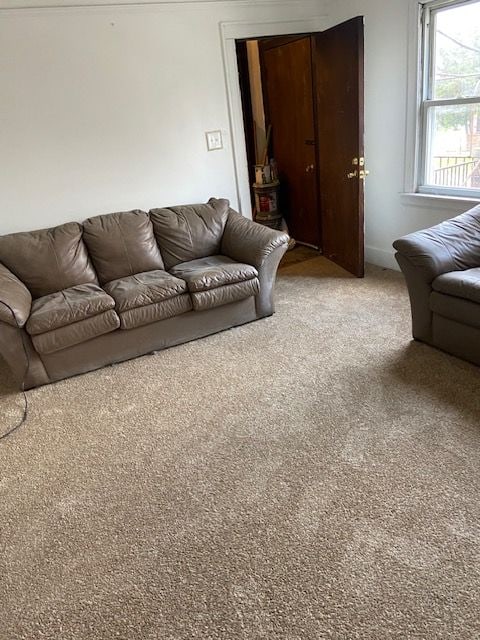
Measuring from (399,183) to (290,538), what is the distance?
10.7ft

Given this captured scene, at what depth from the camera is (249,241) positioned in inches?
139

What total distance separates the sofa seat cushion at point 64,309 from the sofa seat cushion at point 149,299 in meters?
0.09

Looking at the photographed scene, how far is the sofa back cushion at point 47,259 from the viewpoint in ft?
10.7

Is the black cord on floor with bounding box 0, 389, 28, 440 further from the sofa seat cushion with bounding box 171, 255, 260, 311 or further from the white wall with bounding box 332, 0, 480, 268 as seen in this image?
the white wall with bounding box 332, 0, 480, 268

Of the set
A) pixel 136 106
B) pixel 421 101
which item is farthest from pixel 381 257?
pixel 136 106

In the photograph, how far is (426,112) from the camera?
371 cm

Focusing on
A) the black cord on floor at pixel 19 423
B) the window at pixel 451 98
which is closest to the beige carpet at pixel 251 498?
the black cord on floor at pixel 19 423

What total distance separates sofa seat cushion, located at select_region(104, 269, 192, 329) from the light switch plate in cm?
Result: 146

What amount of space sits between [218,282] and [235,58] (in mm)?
2062

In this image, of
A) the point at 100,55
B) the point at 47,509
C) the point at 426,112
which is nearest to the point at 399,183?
the point at 426,112

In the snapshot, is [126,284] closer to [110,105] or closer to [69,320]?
[69,320]

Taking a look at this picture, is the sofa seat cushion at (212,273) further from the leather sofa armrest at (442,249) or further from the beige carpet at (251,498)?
the leather sofa armrest at (442,249)

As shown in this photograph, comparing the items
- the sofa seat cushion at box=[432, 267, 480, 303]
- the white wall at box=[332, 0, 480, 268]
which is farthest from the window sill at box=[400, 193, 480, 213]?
the sofa seat cushion at box=[432, 267, 480, 303]

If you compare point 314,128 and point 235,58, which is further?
point 314,128
